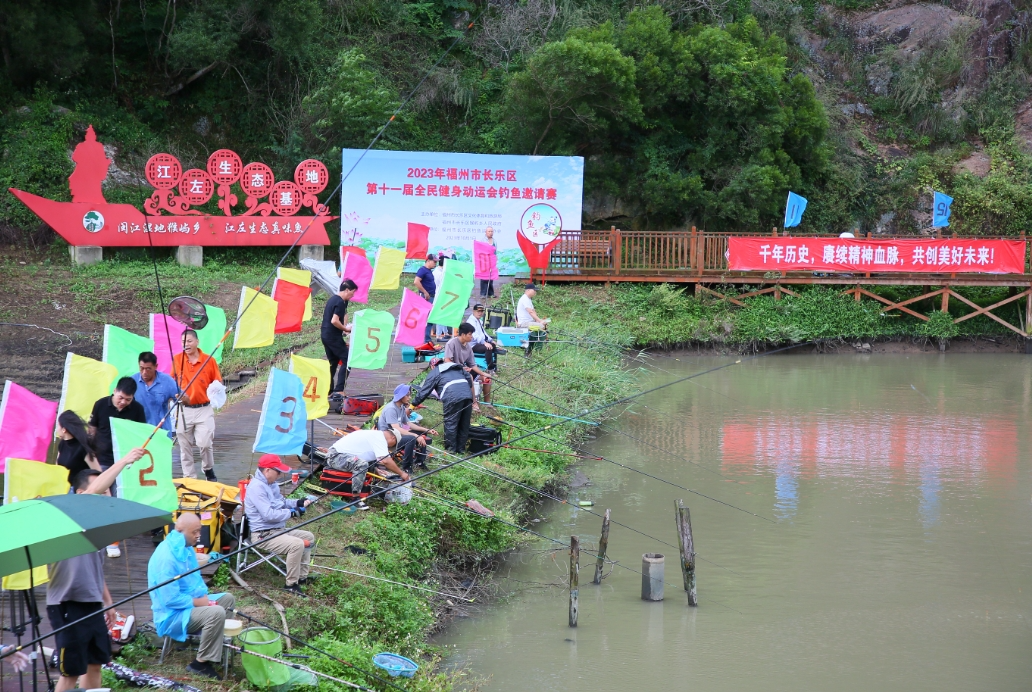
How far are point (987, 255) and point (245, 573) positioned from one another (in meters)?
19.5

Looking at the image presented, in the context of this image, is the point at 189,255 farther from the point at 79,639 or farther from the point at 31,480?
the point at 79,639

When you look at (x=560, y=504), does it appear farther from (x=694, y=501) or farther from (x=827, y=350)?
(x=827, y=350)

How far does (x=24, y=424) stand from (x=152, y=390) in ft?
3.81

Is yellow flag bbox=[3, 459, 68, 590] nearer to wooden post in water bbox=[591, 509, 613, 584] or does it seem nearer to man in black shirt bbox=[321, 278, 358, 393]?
man in black shirt bbox=[321, 278, 358, 393]

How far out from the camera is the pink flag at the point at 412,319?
1175 cm

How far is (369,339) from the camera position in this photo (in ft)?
36.0

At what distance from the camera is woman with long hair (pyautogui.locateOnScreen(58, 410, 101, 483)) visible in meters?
7.05

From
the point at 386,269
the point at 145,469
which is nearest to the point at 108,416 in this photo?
the point at 145,469

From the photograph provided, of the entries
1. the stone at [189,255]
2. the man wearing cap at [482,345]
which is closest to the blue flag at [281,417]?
the man wearing cap at [482,345]

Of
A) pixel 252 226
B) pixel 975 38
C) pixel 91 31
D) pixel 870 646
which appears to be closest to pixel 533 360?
pixel 870 646

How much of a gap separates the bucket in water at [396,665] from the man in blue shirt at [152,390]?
8.69 feet

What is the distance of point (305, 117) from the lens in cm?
2516

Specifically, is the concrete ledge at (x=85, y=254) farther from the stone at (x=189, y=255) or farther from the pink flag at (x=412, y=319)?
the pink flag at (x=412, y=319)

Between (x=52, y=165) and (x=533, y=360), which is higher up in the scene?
(x=52, y=165)
